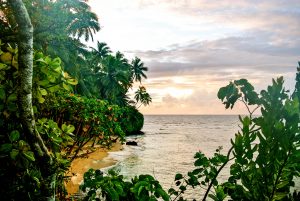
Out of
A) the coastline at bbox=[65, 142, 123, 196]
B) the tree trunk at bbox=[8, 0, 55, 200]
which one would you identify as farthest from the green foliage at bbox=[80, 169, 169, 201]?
the coastline at bbox=[65, 142, 123, 196]

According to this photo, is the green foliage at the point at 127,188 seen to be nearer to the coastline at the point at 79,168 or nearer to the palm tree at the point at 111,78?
the coastline at the point at 79,168

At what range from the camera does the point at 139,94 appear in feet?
204

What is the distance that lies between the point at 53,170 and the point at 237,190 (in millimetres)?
1493

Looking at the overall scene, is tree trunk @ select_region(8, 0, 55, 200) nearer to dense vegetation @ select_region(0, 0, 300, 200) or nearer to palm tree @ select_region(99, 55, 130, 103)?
dense vegetation @ select_region(0, 0, 300, 200)

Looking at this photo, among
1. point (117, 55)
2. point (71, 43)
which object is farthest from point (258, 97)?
point (117, 55)

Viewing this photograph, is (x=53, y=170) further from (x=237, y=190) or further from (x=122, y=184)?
(x=237, y=190)

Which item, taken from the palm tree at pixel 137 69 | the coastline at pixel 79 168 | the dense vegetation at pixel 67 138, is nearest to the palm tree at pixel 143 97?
the palm tree at pixel 137 69

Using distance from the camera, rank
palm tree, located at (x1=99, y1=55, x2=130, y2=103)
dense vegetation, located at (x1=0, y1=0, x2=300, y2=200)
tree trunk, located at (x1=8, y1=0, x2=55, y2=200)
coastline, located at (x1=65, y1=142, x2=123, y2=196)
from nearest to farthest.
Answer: dense vegetation, located at (x1=0, y1=0, x2=300, y2=200), tree trunk, located at (x1=8, y1=0, x2=55, y2=200), coastline, located at (x1=65, y1=142, x2=123, y2=196), palm tree, located at (x1=99, y1=55, x2=130, y2=103)

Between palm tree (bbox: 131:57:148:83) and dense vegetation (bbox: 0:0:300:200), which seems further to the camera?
palm tree (bbox: 131:57:148:83)

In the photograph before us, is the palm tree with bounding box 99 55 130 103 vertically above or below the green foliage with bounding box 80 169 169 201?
above

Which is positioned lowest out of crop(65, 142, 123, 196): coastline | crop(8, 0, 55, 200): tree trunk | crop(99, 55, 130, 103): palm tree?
crop(65, 142, 123, 196): coastline

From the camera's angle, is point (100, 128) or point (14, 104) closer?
point (14, 104)

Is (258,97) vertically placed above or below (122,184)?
above

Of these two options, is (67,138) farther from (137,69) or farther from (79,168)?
(137,69)
